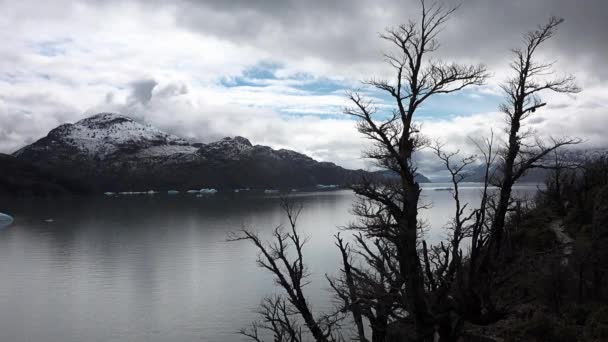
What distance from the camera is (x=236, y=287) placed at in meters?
46.9

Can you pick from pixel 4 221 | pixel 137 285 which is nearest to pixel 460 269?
pixel 137 285

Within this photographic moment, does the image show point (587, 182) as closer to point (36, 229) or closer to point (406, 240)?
point (406, 240)

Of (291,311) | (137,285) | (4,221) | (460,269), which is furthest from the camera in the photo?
(4,221)

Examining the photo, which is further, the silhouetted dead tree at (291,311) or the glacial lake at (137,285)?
the glacial lake at (137,285)

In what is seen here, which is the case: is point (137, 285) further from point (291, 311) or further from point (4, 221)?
point (4, 221)

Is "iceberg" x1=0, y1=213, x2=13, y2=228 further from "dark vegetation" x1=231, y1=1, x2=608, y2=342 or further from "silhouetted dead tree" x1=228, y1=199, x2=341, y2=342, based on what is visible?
"dark vegetation" x1=231, y1=1, x2=608, y2=342

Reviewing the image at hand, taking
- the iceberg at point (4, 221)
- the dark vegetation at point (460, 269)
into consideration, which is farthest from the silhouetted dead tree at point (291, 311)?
the iceberg at point (4, 221)

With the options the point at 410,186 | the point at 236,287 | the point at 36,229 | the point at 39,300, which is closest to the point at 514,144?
the point at 410,186

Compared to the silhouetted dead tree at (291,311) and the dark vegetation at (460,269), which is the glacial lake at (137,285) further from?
the dark vegetation at (460,269)

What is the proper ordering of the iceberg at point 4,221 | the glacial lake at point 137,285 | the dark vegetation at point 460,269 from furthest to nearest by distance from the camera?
1. the iceberg at point 4,221
2. the glacial lake at point 137,285
3. the dark vegetation at point 460,269

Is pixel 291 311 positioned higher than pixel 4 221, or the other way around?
pixel 4 221

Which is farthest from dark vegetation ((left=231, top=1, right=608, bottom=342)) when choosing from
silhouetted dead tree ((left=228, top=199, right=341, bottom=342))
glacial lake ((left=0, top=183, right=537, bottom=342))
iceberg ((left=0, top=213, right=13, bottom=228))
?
iceberg ((left=0, top=213, right=13, bottom=228))

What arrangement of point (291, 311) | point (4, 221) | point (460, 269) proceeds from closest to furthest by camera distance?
point (460, 269), point (291, 311), point (4, 221)

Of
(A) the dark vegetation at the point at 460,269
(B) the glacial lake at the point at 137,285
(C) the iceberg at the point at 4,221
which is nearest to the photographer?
(A) the dark vegetation at the point at 460,269
